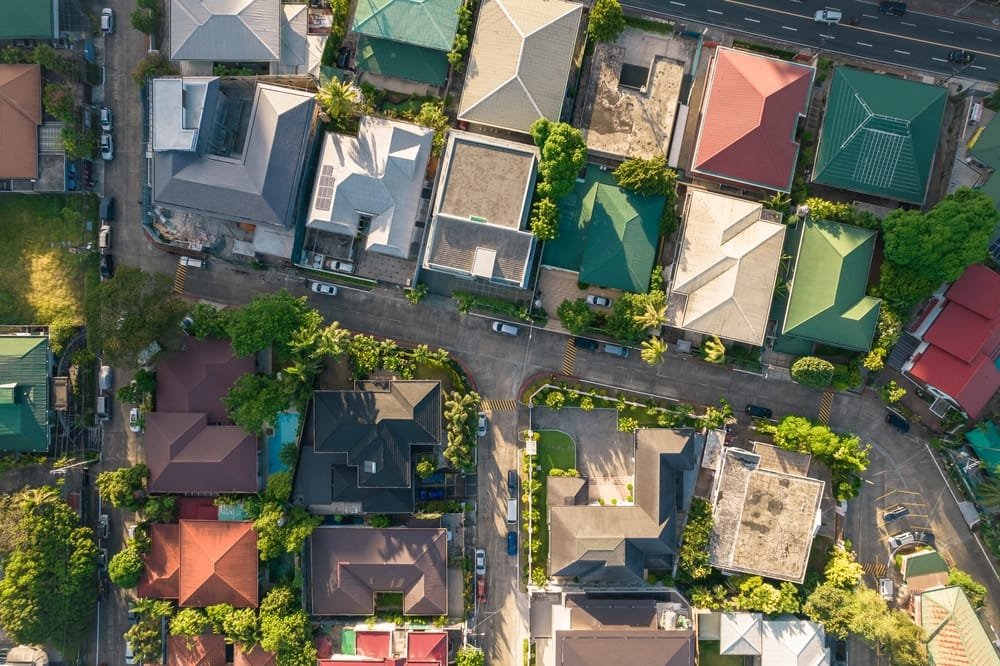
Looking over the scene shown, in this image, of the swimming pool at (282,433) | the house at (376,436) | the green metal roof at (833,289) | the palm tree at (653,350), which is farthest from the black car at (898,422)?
the swimming pool at (282,433)

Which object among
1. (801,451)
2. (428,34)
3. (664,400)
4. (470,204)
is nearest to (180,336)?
(470,204)

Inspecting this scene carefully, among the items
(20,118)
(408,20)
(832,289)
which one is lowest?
(832,289)

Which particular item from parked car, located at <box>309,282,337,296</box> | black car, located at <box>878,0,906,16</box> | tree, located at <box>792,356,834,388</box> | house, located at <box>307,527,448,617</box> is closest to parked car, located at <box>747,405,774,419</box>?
tree, located at <box>792,356,834,388</box>

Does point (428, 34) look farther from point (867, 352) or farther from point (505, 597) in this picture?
point (505, 597)

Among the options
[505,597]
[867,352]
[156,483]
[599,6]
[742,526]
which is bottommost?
[505,597]

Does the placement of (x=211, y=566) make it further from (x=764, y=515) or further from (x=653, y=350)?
(x=764, y=515)

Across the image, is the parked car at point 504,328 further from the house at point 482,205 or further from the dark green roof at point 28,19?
the dark green roof at point 28,19

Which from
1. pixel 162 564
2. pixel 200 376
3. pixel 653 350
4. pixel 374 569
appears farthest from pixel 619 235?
pixel 162 564
